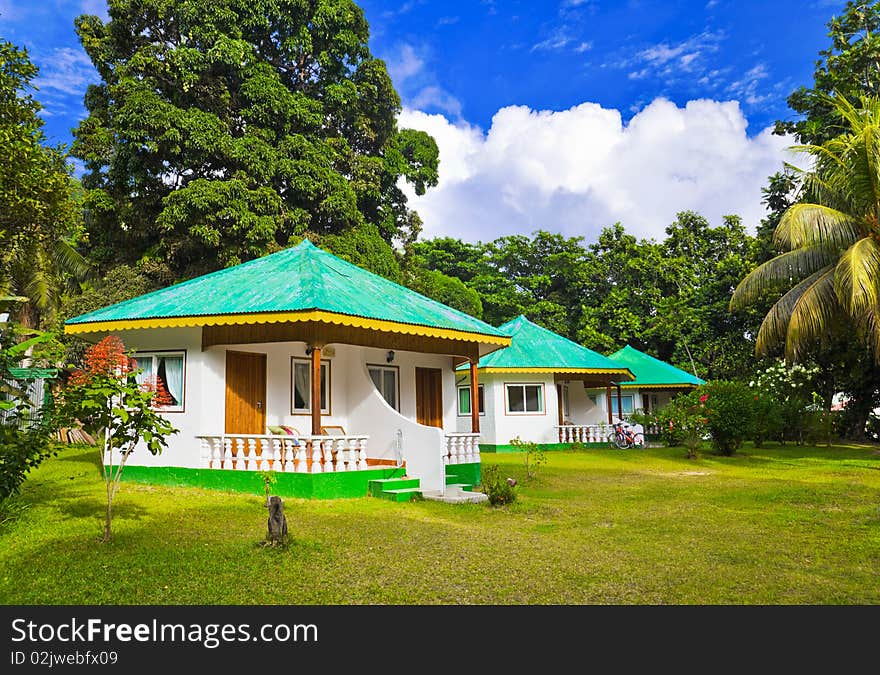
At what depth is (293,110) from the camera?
24.6 metres

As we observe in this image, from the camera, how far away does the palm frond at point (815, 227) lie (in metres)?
16.5

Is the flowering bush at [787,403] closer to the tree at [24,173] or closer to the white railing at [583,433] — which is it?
the white railing at [583,433]

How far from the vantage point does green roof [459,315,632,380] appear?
78.5 feet

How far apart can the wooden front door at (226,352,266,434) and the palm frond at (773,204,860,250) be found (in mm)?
13013

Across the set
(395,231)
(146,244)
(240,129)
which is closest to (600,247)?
(395,231)

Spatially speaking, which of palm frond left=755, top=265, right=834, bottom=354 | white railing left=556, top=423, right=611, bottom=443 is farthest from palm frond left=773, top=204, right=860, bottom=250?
white railing left=556, top=423, right=611, bottom=443

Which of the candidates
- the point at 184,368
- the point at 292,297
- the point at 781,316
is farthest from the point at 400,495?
the point at 781,316

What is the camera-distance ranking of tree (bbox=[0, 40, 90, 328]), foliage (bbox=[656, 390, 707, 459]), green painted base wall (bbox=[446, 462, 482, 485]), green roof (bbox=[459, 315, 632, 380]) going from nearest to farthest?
green painted base wall (bbox=[446, 462, 482, 485]) < tree (bbox=[0, 40, 90, 328]) < foliage (bbox=[656, 390, 707, 459]) < green roof (bbox=[459, 315, 632, 380])

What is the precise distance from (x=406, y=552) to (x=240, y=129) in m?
21.3

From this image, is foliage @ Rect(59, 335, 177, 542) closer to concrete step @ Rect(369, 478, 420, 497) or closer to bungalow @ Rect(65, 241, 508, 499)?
bungalow @ Rect(65, 241, 508, 499)

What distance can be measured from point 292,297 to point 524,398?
14.8 metres

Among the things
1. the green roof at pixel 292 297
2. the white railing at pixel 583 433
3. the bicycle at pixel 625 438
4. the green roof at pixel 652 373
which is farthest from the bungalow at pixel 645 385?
the green roof at pixel 292 297

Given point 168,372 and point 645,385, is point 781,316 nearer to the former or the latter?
point 645,385

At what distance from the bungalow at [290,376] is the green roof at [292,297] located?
4cm
